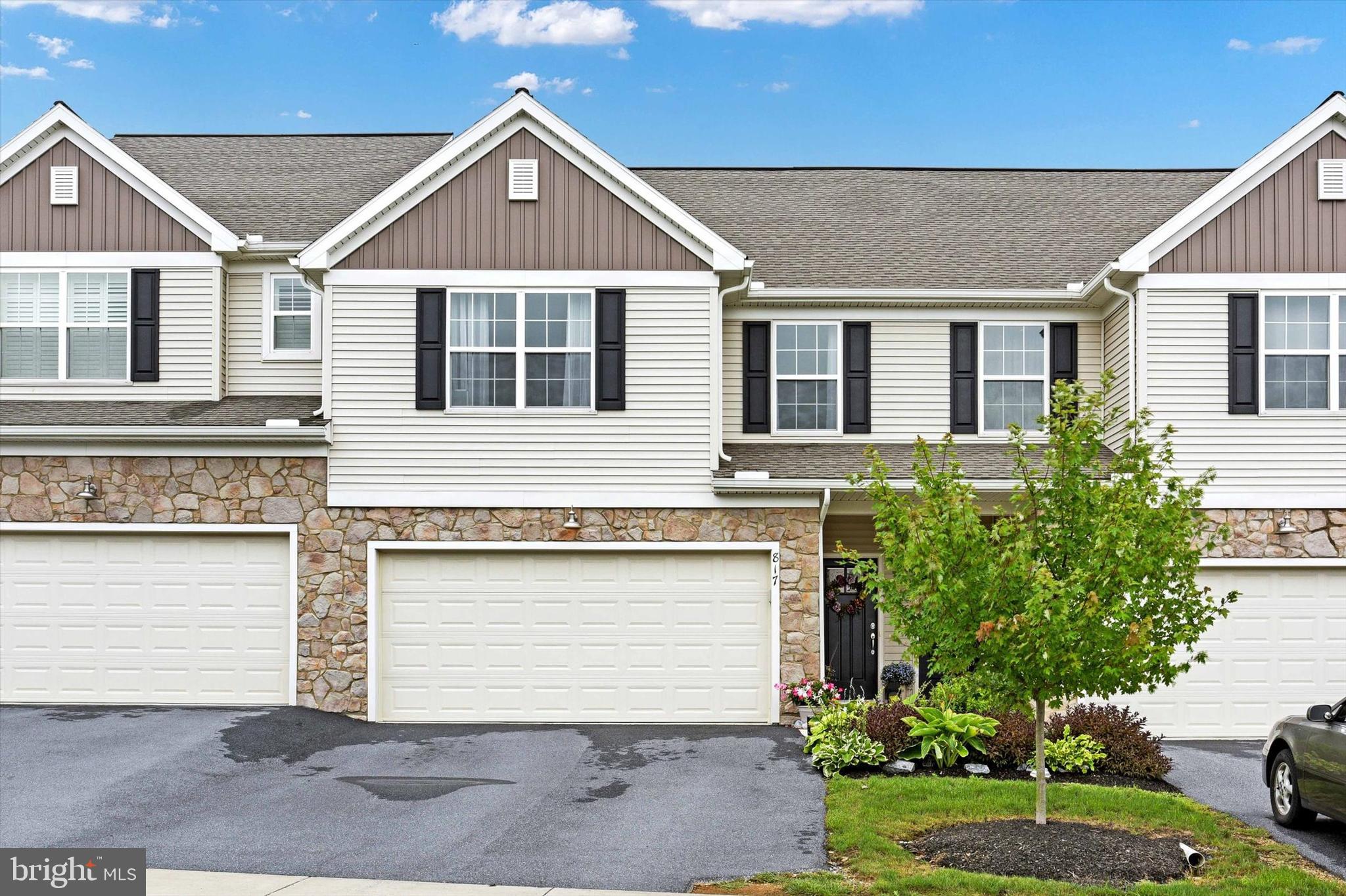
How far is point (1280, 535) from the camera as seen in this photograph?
1472 centimetres

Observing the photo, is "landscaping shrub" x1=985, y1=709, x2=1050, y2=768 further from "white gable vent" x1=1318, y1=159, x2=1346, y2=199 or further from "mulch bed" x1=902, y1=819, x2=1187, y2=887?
"white gable vent" x1=1318, y1=159, x2=1346, y2=199

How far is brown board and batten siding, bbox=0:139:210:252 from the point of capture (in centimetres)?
1580

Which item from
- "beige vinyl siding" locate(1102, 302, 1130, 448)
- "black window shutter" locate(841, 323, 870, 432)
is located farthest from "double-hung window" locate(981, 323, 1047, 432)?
"black window shutter" locate(841, 323, 870, 432)

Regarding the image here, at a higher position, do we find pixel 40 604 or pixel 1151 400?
pixel 1151 400

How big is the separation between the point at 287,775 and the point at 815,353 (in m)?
8.88

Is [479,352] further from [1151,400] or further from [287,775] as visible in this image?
[1151,400]

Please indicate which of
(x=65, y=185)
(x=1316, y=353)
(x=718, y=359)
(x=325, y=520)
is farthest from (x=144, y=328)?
(x=1316, y=353)

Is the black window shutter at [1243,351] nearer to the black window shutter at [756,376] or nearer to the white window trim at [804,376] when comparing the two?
the white window trim at [804,376]

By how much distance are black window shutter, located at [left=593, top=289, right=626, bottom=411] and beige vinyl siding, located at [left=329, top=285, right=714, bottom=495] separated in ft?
0.29

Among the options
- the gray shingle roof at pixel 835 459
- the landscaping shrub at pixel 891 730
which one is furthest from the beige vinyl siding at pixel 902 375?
the landscaping shrub at pixel 891 730

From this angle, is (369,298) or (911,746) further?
(369,298)

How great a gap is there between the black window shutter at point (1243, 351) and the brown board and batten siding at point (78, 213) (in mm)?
13736

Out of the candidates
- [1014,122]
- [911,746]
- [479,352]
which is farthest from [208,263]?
[1014,122]

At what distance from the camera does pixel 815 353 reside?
16.6 meters
